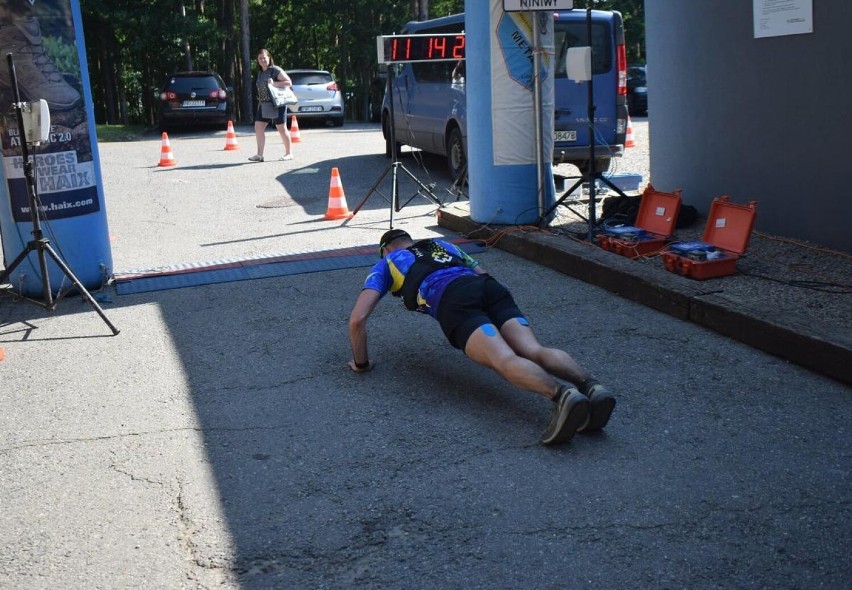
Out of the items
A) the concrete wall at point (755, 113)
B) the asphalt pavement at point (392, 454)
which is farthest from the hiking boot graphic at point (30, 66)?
the concrete wall at point (755, 113)

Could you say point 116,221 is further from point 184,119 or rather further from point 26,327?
point 184,119

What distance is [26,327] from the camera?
749 cm

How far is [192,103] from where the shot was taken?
2616cm

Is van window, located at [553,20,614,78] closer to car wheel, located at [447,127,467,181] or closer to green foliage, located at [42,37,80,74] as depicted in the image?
car wheel, located at [447,127,467,181]

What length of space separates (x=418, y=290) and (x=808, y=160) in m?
4.58

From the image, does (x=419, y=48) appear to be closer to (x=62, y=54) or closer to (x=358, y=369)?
(x=62, y=54)

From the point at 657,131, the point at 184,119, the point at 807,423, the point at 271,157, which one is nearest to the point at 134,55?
the point at 184,119

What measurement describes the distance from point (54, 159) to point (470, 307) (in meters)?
4.47

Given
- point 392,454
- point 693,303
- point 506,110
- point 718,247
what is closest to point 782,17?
point 718,247

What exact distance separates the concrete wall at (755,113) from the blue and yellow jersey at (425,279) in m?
4.06

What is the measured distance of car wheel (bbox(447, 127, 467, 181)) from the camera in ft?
44.5

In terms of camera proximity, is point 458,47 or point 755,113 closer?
point 755,113

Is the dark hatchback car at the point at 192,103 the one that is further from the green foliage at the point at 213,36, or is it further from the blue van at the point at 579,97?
the blue van at the point at 579,97

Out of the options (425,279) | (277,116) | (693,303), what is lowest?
(693,303)
